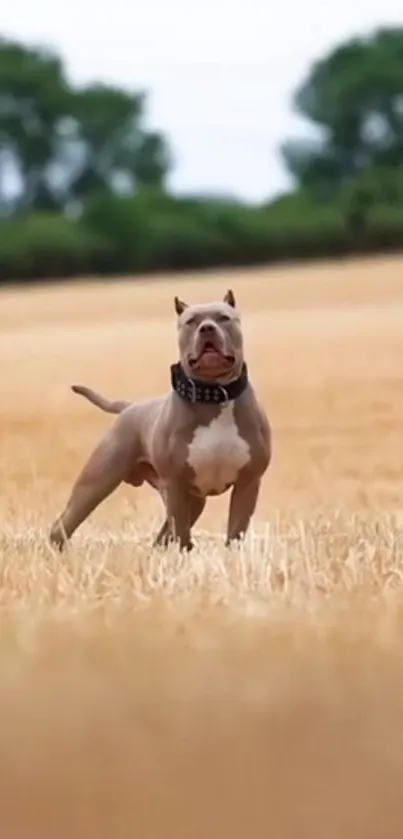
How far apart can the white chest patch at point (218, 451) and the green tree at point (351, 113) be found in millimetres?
312

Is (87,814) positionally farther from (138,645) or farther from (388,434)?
(388,434)

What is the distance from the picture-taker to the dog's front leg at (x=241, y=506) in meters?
0.92

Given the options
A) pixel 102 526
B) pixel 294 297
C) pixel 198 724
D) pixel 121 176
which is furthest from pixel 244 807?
pixel 294 297

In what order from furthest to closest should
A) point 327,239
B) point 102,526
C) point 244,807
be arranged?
point 327,239, point 102,526, point 244,807

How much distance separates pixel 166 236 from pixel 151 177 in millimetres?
49

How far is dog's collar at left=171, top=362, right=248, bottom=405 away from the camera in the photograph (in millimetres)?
902

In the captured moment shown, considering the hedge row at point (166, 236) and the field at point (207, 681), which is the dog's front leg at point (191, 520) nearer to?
the field at point (207, 681)

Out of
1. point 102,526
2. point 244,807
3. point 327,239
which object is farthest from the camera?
point 327,239

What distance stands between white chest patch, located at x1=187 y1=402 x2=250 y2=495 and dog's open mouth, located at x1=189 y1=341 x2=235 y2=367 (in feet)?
0.12

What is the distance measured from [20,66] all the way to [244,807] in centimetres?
72

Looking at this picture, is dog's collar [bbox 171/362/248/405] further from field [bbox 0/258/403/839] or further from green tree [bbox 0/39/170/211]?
→ green tree [bbox 0/39/170/211]

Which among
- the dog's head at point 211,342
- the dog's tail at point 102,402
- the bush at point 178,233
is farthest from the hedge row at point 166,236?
the dog's head at point 211,342

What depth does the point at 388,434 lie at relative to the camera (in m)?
1.20

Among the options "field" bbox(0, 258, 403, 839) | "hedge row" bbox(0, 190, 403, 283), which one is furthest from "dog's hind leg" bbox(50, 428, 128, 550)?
"hedge row" bbox(0, 190, 403, 283)
